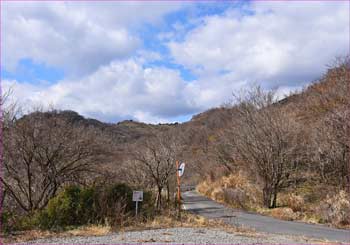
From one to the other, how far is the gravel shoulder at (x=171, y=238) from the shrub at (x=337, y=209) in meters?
6.35

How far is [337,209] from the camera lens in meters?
18.5

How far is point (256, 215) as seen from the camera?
21.6 metres

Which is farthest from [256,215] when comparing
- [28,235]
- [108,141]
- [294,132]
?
[28,235]

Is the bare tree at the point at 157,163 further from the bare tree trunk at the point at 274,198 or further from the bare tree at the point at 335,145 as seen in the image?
the bare tree at the point at 335,145

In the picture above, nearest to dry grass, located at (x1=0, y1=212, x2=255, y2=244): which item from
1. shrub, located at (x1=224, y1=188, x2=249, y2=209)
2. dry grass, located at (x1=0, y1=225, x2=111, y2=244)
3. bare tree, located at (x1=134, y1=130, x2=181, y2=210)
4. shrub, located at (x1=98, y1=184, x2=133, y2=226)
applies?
dry grass, located at (x1=0, y1=225, x2=111, y2=244)

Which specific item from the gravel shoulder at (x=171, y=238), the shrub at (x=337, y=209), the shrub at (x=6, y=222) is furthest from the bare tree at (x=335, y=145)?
the shrub at (x=6, y=222)

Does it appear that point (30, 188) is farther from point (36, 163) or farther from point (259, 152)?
point (259, 152)

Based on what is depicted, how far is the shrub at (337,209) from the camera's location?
59.2 ft

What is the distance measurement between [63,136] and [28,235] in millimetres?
5154

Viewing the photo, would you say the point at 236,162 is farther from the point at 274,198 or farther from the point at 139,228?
the point at 139,228

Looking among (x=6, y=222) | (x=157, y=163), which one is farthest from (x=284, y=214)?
(x=6, y=222)

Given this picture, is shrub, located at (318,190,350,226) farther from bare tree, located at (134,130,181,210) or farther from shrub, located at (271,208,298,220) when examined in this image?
bare tree, located at (134,130,181,210)

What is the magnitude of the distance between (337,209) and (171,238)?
9796 mm

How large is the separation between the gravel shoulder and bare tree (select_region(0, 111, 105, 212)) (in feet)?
15.9
